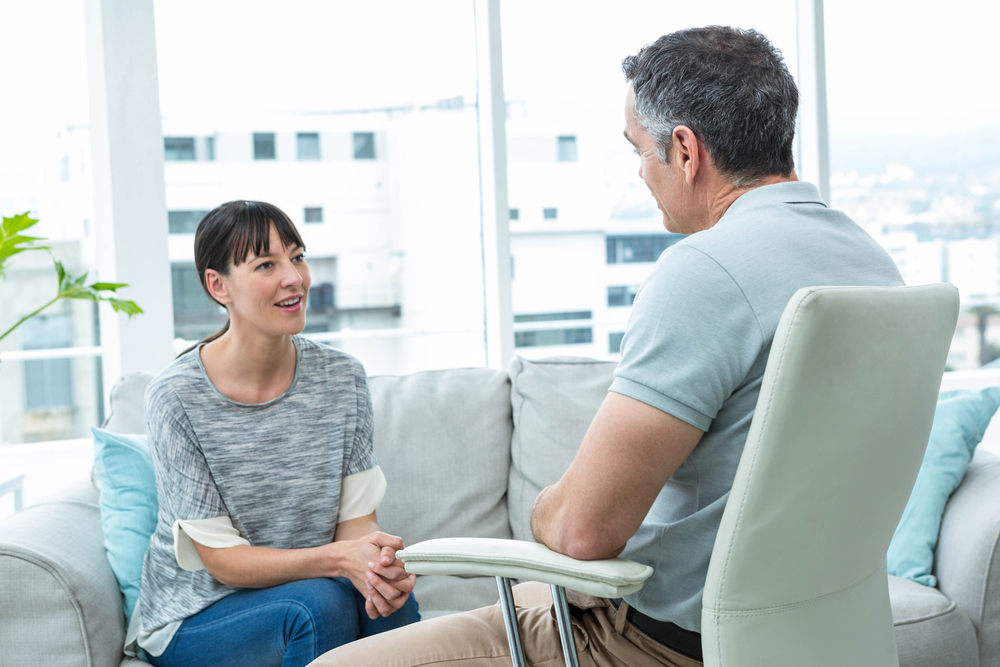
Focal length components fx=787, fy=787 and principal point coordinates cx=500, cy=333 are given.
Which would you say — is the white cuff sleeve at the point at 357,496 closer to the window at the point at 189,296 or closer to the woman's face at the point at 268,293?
the woman's face at the point at 268,293

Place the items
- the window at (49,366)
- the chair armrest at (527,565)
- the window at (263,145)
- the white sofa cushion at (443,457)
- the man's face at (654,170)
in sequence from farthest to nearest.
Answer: the window at (263,145) → the window at (49,366) → the white sofa cushion at (443,457) → the man's face at (654,170) → the chair armrest at (527,565)

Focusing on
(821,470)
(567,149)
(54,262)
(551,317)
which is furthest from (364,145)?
(821,470)

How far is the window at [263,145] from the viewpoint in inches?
179

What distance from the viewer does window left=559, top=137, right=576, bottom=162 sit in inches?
169

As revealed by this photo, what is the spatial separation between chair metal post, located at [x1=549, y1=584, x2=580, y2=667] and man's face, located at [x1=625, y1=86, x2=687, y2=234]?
524 mm

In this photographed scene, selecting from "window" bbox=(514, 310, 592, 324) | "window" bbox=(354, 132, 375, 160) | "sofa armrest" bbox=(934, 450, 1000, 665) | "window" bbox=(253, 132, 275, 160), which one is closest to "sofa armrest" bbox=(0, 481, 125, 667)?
"sofa armrest" bbox=(934, 450, 1000, 665)

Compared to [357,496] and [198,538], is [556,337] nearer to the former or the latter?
[357,496]

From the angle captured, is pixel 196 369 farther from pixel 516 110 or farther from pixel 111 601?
pixel 516 110

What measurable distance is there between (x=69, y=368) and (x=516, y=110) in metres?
2.78

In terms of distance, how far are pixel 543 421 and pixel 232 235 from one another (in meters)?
0.92

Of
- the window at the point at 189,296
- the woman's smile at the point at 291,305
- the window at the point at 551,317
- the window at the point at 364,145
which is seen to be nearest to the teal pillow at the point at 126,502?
the woman's smile at the point at 291,305

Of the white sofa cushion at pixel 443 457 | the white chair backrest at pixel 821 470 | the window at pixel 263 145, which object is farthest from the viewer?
the window at pixel 263 145

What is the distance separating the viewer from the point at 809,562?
80cm

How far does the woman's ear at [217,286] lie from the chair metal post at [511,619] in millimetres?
946
